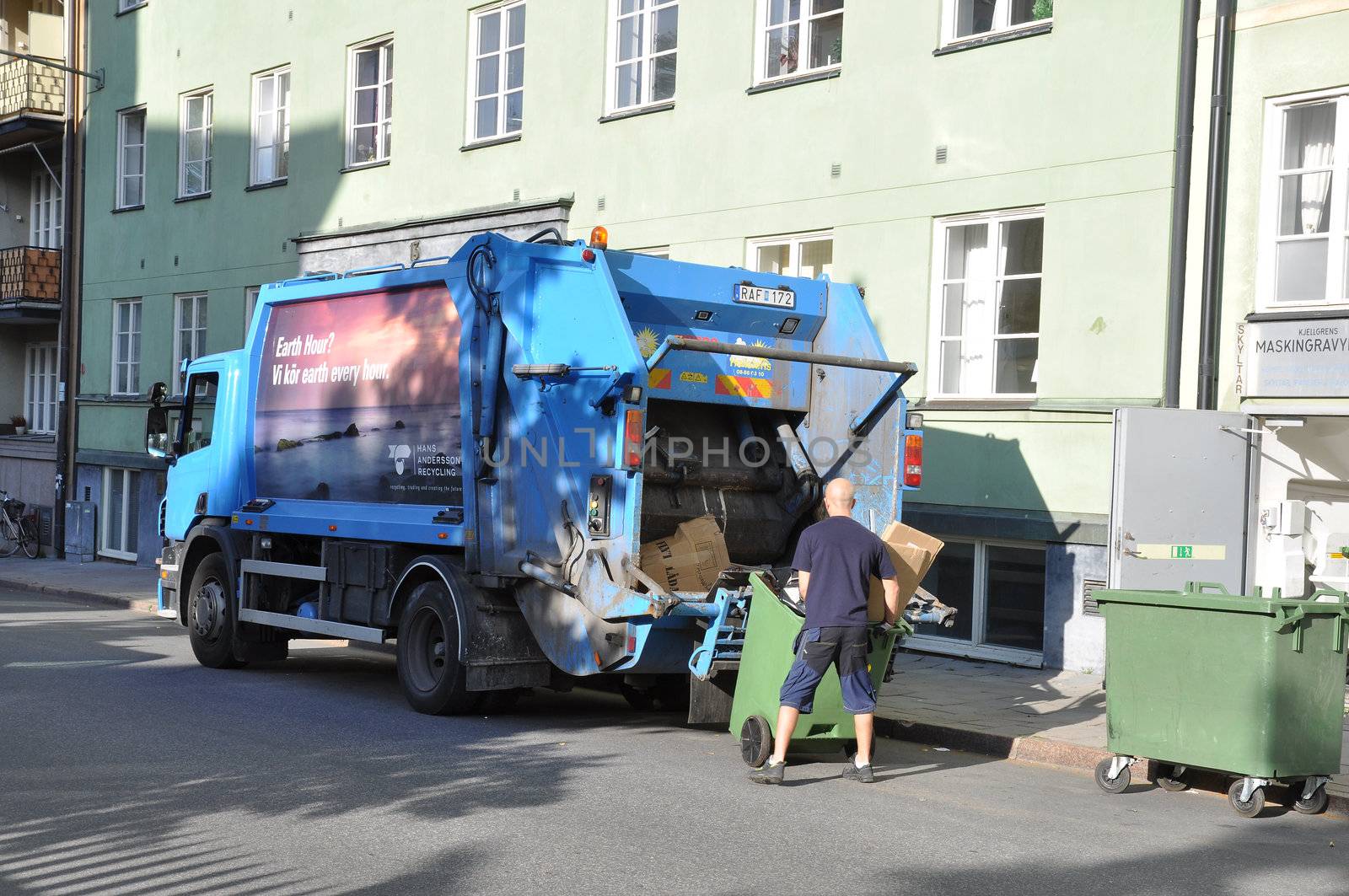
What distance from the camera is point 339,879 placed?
568 cm

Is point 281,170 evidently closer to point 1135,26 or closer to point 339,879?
point 1135,26

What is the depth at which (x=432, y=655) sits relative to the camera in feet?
33.3

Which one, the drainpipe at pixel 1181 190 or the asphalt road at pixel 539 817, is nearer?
the asphalt road at pixel 539 817

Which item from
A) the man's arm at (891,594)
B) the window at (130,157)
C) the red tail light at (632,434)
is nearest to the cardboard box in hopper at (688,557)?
the red tail light at (632,434)

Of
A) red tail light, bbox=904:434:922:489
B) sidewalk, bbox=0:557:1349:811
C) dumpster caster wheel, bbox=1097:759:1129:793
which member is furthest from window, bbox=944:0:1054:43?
dumpster caster wheel, bbox=1097:759:1129:793

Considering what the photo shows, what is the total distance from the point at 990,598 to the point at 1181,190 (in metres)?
3.75

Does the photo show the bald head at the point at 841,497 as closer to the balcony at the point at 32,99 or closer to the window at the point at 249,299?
the window at the point at 249,299

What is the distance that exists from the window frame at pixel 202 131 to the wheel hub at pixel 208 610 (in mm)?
12117

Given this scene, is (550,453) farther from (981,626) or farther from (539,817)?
(981,626)

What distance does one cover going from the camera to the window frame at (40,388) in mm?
27794

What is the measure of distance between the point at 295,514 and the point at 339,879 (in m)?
6.19

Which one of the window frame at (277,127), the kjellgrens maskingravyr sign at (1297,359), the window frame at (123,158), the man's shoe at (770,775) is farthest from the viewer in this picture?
the window frame at (123,158)

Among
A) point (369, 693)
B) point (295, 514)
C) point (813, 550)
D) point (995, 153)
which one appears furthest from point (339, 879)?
point (995, 153)

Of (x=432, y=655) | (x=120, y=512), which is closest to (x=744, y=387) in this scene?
(x=432, y=655)
